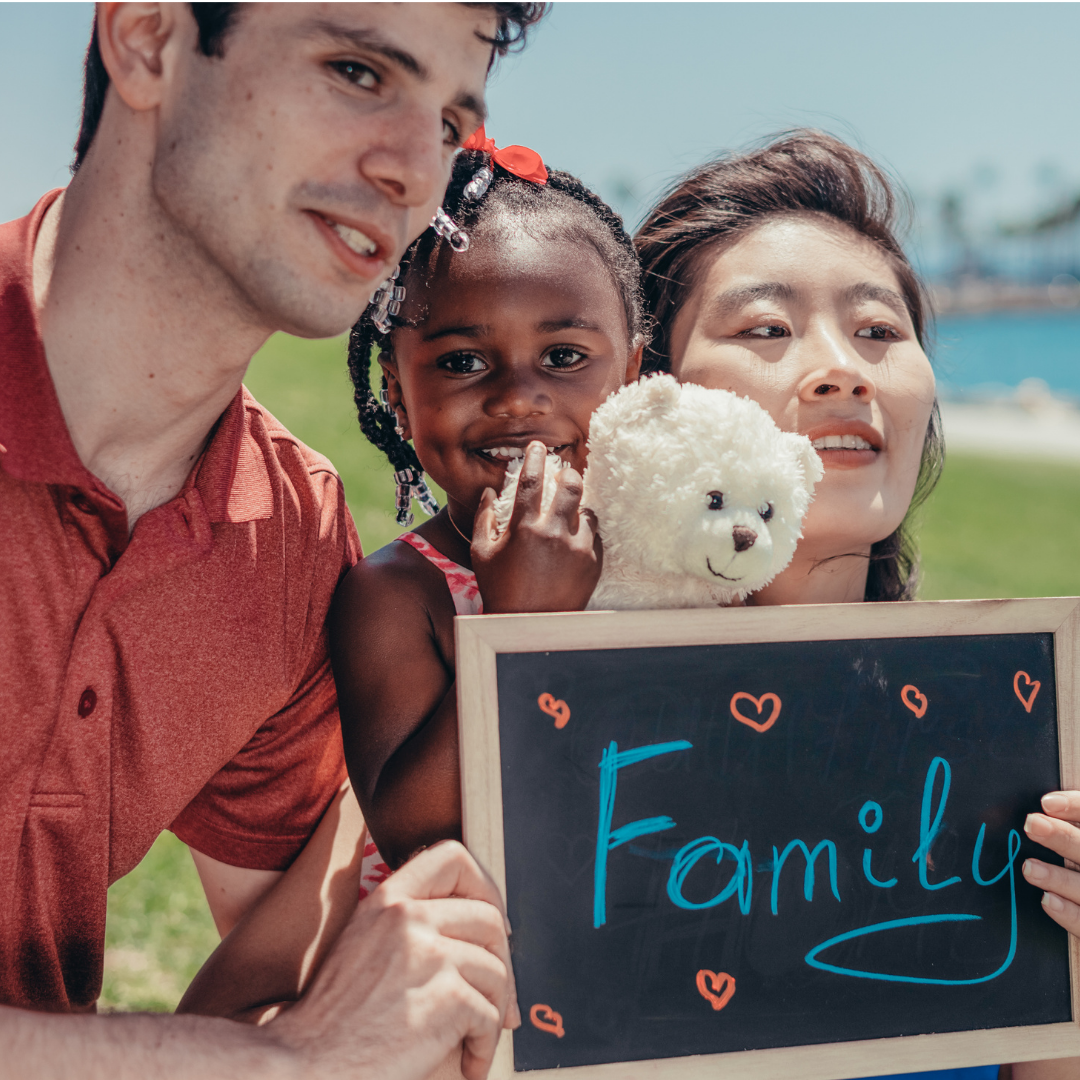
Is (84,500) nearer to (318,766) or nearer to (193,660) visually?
(193,660)

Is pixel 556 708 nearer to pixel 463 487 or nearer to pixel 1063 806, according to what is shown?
pixel 463 487

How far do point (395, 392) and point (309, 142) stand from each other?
0.64m

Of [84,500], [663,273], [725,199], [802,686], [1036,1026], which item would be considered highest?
[725,199]

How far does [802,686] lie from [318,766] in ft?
3.56

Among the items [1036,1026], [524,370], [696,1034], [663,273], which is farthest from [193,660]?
[1036,1026]

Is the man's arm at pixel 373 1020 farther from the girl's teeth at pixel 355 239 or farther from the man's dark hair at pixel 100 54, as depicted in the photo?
the man's dark hair at pixel 100 54

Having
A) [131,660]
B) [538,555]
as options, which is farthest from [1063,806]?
[131,660]

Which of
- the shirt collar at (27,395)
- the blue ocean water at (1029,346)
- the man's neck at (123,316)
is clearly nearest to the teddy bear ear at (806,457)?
the man's neck at (123,316)

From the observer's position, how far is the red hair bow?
6.70ft

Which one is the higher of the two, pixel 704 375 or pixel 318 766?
pixel 704 375

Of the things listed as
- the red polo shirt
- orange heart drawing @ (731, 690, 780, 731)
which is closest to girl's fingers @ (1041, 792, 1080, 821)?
orange heart drawing @ (731, 690, 780, 731)

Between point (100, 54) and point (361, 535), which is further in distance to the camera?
point (361, 535)

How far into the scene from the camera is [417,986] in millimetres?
1424

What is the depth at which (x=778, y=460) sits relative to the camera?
1.53 metres
